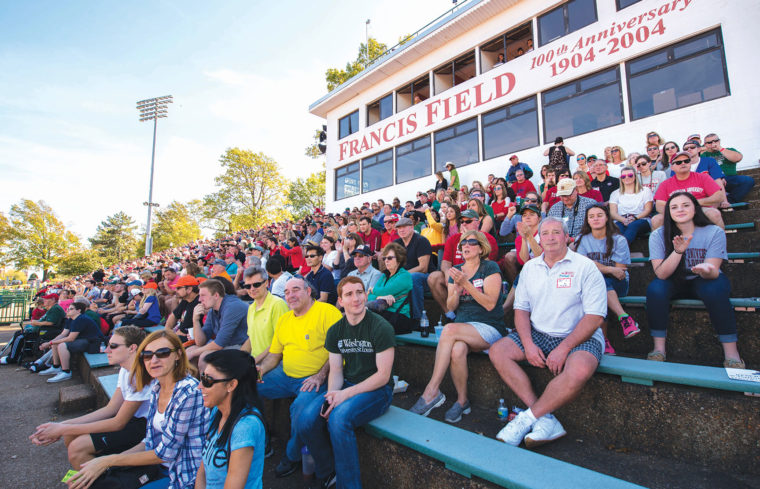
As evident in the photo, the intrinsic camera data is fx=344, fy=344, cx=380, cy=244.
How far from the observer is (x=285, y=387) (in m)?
3.20

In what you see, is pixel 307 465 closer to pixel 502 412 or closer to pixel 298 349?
pixel 298 349

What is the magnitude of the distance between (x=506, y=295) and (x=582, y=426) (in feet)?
6.41

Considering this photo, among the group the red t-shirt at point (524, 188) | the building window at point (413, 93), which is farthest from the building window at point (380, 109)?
the red t-shirt at point (524, 188)

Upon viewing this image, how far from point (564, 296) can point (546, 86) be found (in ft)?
29.4

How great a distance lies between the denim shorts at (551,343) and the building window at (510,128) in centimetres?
848

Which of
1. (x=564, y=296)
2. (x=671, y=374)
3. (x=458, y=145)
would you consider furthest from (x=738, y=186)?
(x=458, y=145)

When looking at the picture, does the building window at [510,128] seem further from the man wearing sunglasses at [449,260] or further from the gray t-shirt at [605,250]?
the gray t-shirt at [605,250]

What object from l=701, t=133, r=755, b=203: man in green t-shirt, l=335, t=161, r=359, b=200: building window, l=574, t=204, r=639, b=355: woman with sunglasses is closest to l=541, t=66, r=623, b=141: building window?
l=701, t=133, r=755, b=203: man in green t-shirt

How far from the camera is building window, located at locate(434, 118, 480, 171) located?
444 inches

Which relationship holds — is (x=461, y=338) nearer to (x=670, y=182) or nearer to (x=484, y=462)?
(x=484, y=462)

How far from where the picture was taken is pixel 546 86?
31.2ft

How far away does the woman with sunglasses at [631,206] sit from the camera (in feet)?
14.9

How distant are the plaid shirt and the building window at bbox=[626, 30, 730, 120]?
10.1m

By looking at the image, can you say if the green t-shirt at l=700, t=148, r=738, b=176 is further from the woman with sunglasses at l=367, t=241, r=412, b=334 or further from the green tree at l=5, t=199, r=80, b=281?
the green tree at l=5, t=199, r=80, b=281
